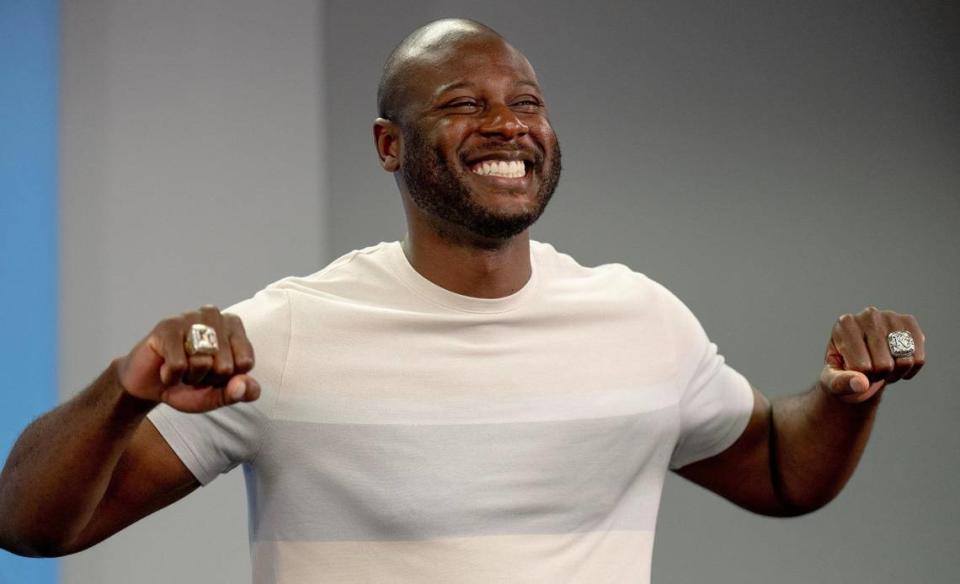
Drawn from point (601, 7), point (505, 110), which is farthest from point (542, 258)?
point (601, 7)

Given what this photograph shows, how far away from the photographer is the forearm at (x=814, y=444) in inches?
71.9

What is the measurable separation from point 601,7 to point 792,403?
4.77 feet

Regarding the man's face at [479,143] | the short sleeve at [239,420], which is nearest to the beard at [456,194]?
the man's face at [479,143]

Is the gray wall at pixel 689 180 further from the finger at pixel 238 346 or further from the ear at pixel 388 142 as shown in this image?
the finger at pixel 238 346

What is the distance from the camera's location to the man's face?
182cm

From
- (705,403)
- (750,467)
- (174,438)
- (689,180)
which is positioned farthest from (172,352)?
(689,180)

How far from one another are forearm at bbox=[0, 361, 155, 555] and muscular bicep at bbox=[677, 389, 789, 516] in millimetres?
868

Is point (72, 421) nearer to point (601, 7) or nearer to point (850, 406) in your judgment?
point (850, 406)

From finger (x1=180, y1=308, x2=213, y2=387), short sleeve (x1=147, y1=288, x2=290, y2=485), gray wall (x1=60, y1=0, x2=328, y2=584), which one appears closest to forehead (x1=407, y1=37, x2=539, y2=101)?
short sleeve (x1=147, y1=288, x2=290, y2=485)

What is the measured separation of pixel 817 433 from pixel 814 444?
0.7 inches

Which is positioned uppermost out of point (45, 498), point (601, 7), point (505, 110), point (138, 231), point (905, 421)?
point (601, 7)

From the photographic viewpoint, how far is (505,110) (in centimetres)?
186

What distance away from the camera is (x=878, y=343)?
1.65 meters

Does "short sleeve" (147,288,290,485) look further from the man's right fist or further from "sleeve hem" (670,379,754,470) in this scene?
"sleeve hem" (670,379,754,470)
